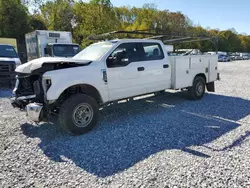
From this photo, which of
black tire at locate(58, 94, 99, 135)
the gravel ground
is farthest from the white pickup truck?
the gravel ground

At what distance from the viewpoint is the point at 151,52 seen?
6.09 meters

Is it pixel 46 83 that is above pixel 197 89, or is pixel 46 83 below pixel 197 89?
above

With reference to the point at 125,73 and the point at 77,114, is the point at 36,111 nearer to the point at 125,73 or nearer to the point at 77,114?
the point at 77,114

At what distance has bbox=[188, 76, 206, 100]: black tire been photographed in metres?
7.39

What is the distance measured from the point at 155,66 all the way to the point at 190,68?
1.73m

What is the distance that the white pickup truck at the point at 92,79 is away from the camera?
441 centimetres

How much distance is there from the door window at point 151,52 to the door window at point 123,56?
0.88ft

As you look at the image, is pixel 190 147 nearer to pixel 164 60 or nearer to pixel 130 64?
pixel 130 64

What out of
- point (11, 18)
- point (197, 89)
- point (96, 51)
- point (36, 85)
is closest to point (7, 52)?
point (96, 51)

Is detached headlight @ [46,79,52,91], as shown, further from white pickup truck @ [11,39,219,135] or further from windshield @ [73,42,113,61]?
windshield @ [73,42,113,61]

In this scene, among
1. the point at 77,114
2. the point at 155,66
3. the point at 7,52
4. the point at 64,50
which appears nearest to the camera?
the point at 77,114

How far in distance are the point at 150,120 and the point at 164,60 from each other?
75.0 inches

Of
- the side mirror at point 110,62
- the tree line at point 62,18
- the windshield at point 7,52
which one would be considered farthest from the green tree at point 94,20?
the side mirror at point 110,62

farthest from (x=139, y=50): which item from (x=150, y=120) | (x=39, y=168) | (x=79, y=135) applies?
(x=39, y=168)
